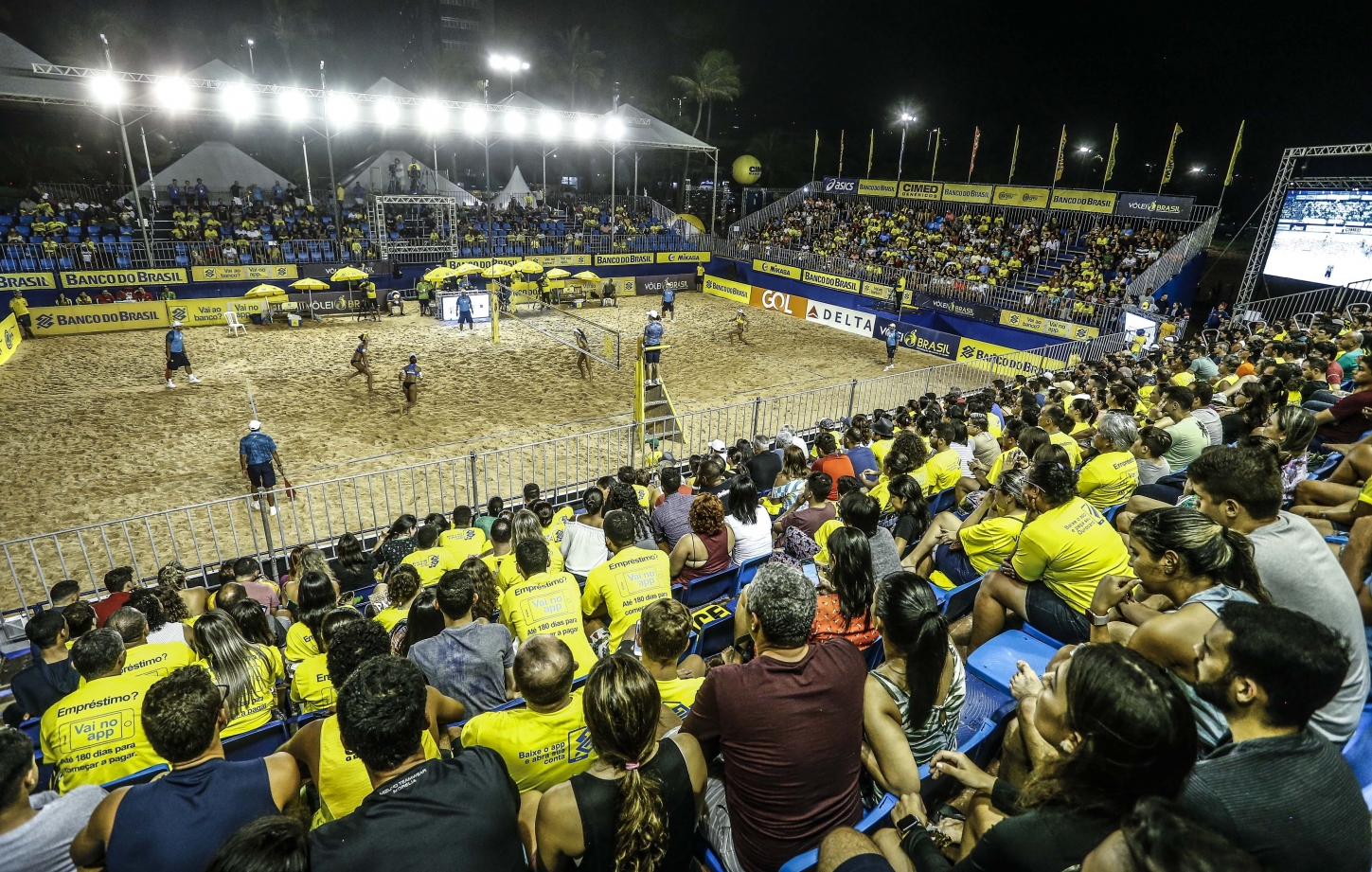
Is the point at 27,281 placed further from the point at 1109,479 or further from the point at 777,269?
the point at 1109,479

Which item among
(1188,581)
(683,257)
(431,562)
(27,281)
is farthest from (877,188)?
(1188,581)

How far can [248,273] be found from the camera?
2550cm

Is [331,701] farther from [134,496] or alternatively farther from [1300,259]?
[1300,259]

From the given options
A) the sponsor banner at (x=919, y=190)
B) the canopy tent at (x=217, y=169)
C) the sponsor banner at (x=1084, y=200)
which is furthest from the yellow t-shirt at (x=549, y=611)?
the canopy tent at (x=217, y=169)

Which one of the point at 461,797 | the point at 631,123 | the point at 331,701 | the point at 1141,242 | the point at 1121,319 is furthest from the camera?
the point at 631,123

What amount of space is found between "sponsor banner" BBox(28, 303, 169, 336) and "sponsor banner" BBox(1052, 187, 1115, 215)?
35417 mm

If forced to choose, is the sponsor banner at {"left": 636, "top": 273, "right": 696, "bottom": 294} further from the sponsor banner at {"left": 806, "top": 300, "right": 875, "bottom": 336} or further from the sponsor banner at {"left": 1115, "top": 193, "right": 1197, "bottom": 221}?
the sponsor banner at {"left": 1115, "top": 193, "right": 1197, "bottom": 221}

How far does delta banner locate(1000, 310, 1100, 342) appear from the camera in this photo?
20.9 metres

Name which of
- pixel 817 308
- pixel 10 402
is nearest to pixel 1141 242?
pixel 817 308

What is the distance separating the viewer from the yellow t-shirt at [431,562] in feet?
20.8

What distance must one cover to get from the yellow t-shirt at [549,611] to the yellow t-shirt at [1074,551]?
10.2 ft

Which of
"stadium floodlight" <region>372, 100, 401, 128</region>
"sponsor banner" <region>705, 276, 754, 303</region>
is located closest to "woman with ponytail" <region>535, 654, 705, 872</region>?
"sponsor banner" <region>705, 276, 754, 303</region>

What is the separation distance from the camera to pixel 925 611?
2.86 m

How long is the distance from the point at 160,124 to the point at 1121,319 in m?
53.8
